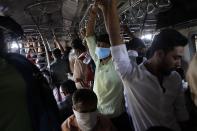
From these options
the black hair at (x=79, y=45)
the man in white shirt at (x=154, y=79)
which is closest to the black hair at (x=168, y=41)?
the man in white shirt at (x=154, y=79)

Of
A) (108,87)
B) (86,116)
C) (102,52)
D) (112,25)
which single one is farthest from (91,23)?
(112,25)

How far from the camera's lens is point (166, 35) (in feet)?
6.42

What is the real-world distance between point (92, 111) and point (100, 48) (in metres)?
0.55

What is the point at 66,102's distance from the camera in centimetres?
360

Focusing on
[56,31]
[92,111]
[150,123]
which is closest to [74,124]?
[92,111]

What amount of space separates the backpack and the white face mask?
102 centimetres

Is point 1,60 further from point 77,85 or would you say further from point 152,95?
point 77,85

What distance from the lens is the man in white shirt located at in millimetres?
1925

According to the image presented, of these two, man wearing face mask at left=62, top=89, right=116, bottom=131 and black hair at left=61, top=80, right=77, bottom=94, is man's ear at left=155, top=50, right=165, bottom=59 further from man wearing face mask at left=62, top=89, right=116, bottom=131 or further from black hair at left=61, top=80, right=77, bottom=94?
black hair at left=61, top=80, right=77, bottom=94

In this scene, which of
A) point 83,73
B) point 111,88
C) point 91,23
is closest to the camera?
point 111,88

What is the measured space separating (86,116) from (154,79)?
93 centimetres

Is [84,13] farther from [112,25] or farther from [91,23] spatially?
[112,25]

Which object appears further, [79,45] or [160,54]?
[79,45]

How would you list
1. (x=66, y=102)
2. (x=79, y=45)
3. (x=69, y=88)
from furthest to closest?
(x=79, y=45) → (x=69, y=88) → (x=66, y=102)
